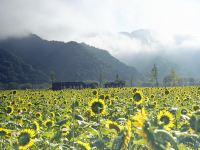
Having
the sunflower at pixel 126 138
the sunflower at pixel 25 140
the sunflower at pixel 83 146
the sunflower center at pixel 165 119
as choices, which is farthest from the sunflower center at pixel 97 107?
the sunflower at pixel 126 138

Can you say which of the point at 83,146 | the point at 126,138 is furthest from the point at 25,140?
the point at 126,138

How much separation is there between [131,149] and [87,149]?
1.01 meters

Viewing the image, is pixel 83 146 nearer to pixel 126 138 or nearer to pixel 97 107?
pixel 126 138

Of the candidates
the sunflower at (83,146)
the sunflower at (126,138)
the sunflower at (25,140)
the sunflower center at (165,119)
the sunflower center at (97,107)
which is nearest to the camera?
the sunflower at (126,138)

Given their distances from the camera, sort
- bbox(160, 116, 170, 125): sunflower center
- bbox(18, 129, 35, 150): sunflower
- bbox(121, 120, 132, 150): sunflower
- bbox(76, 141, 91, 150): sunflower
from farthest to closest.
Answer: bbox(160, 116, 170, 125): sunflower center, bbox(18, 129, 35, 150): sunflower, bbox(76, 141, 91, 150): sunflower, bbox(121, 120, 132, 150): sunflower

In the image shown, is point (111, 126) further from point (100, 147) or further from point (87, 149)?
point (87, 149)

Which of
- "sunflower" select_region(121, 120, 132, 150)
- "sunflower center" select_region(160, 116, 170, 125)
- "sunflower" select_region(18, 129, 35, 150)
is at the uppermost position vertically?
"sunflower" select_region(121, 120, 132, 150)

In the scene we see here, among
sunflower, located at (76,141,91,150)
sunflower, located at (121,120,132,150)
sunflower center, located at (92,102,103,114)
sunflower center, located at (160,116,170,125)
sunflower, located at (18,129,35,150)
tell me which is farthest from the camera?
sunflower center, located at (92,102,103,114)

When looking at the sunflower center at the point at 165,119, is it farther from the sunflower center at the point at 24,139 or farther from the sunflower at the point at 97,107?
the sunflower at the point at 97,107

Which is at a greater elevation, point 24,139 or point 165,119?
point 165,119

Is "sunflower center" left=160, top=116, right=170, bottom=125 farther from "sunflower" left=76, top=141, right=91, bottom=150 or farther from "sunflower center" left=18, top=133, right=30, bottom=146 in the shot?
"sunflower" left=76, top=141, right=91, bottom=150

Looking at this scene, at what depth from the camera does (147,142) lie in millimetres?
2086

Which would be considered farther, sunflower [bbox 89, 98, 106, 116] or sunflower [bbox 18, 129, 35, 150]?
sunflower [bbox 89, 98, 106, 116]

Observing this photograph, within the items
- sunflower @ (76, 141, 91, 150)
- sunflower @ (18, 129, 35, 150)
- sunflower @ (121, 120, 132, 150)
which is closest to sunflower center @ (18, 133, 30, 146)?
sunflower @ (18, 129, 35, 150)
